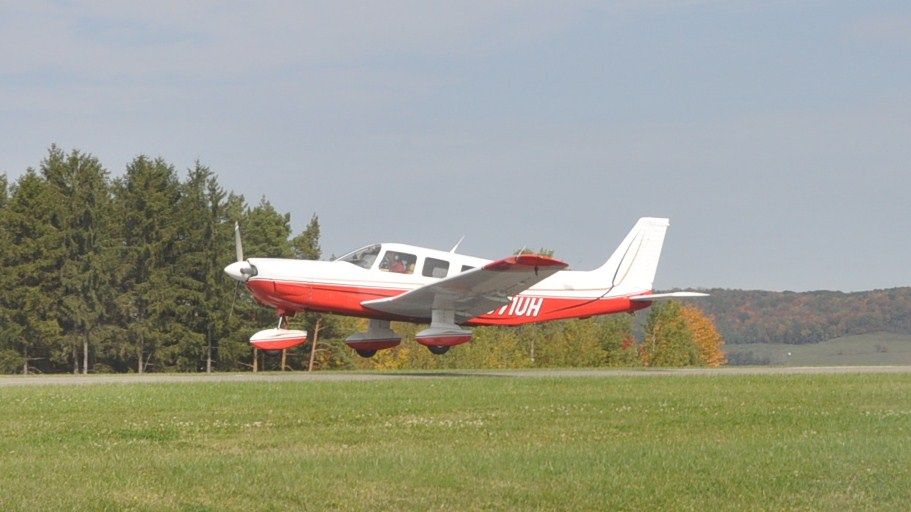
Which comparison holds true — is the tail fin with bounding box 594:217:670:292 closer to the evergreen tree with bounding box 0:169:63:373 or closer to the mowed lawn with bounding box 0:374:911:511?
the mowed lawn with bounding box 0:374:911:511

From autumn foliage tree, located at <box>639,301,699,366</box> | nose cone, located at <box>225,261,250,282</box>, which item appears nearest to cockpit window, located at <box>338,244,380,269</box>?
nose cone, located at <box>225,261,250,282</box>

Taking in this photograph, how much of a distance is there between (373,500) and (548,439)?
3615mm

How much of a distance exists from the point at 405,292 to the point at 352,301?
1.30 meters

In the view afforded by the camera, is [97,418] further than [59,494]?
Yes

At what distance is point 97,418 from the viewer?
14.4m

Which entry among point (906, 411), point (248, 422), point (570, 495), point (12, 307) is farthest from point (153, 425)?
point (12, 307)

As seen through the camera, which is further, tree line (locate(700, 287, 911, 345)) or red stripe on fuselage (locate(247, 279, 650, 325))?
tree line (locate(700, 287, 911, 345))

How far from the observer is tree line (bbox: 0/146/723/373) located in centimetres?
6162

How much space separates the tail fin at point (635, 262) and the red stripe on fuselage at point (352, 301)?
4.55 ft

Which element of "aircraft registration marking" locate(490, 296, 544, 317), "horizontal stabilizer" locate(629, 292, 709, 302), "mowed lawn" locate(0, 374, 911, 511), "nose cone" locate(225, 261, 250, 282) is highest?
"nose cone" locate(225, 261, 250, 282)

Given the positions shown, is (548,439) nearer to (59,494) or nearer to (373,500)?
(373,500)

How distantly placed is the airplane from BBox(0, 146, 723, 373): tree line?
110 ft

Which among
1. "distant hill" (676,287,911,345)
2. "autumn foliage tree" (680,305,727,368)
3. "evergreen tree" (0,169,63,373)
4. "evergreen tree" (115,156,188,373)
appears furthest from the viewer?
"autumn foliage tree" (680,305,727,368)

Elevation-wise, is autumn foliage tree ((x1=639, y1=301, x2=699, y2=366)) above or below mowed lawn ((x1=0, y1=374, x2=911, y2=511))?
above
